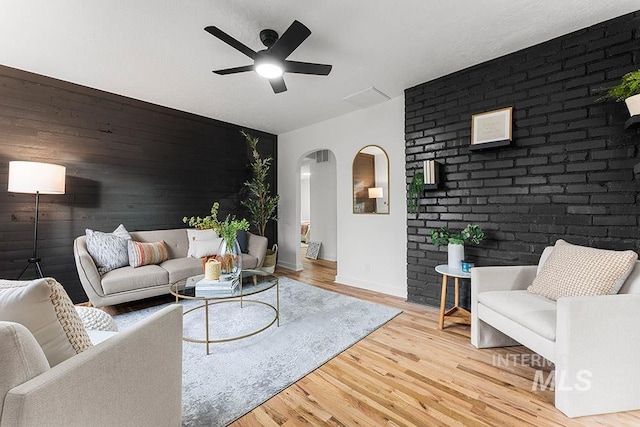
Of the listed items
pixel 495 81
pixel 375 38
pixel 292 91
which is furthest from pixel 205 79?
pixel 495 81

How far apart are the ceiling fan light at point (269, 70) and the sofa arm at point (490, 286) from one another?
227 centimetres

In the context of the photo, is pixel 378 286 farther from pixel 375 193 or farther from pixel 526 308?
pixel 526 308

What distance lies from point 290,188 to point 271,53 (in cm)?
306

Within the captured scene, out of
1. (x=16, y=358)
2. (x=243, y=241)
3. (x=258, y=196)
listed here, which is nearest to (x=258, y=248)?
(x=243, y=241)

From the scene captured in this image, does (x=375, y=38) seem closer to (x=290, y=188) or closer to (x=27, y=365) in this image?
(x=27, y=365)

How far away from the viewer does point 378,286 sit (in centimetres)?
364

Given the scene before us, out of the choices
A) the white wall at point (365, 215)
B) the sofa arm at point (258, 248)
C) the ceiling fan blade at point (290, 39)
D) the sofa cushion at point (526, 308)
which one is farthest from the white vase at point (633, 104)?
the sofa arm at point (258, 248)

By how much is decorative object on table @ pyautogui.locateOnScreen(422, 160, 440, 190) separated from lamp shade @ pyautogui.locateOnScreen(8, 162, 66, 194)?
3.75 meters

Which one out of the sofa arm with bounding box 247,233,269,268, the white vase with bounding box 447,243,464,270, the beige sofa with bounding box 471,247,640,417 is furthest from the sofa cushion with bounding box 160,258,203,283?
the beige sofa with bounding box 471,247,640,417

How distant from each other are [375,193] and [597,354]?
2650mm

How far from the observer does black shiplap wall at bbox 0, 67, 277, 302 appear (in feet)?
9.23

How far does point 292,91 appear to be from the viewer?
3.30m

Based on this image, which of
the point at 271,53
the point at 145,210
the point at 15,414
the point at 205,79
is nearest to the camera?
the point at 15,414

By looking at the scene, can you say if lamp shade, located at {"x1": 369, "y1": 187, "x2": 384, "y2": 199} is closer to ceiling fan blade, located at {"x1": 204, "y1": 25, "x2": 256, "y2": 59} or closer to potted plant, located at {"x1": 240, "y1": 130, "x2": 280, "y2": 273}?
potted plant, located at {"x1": 240, "y1": 130, "x2": 280, "y2": 273}
